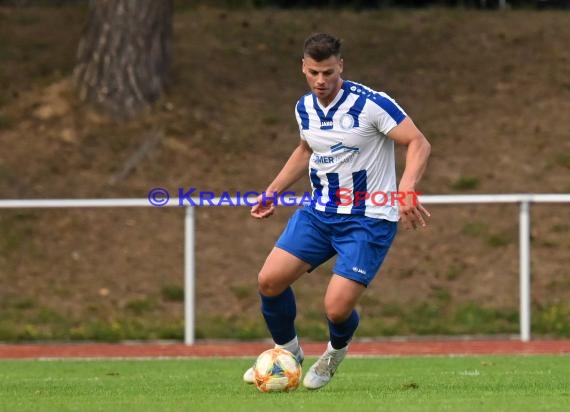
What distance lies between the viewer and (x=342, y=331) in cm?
861

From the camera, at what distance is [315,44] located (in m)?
8.16

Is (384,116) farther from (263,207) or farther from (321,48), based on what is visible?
(263,207)

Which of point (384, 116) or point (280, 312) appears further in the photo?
point (280, 312)

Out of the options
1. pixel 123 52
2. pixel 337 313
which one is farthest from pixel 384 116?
pixel 123 52

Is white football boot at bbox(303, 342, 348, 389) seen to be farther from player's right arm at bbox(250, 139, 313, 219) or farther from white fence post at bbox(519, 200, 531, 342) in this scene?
white fence post at bbox(519, 200, 531, 342)

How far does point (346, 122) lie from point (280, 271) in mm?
1053

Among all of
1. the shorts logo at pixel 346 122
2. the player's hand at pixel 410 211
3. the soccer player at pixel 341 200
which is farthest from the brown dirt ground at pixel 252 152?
the player's hand at pixel 410 211

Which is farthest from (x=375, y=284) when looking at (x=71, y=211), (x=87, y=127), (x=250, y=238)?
(x=87, y=127)

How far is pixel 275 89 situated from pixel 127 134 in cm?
253

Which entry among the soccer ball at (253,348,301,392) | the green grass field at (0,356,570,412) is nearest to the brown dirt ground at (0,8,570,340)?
the green grass field at (0,356,570,412)

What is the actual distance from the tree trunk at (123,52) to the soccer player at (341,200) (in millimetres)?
10795

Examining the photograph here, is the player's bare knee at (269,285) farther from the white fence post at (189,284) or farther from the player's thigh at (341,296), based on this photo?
the white fence post at (189,284)

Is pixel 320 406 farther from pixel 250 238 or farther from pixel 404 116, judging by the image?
pixel 250 238

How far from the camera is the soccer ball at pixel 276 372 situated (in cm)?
832
